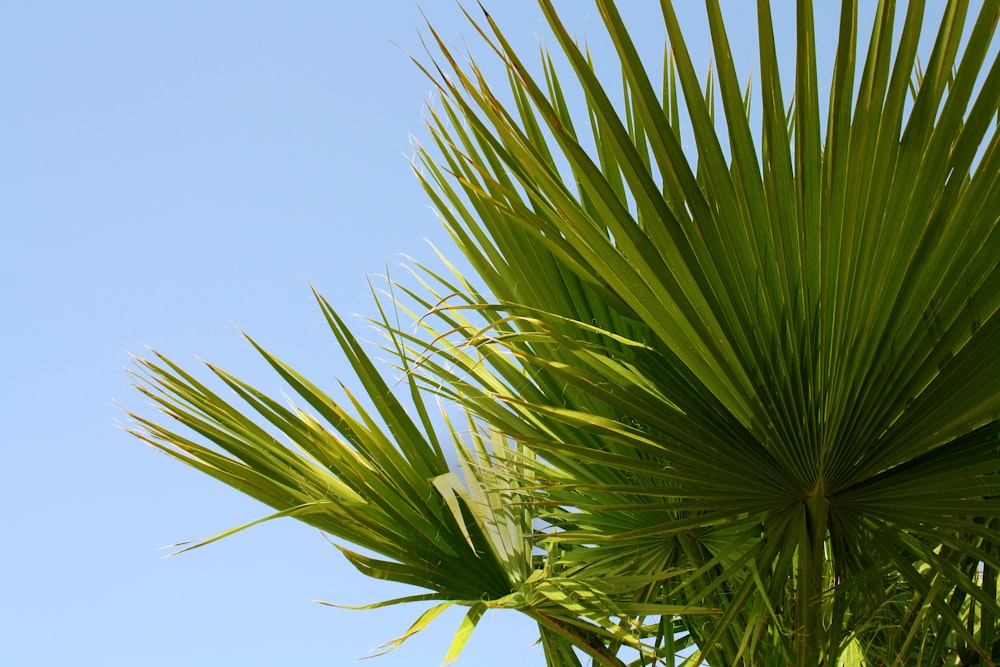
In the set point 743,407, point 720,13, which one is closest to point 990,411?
point 743,407

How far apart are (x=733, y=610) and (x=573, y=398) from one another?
513 millimetres

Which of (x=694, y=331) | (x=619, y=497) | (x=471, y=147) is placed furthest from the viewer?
(x=471, y=147)

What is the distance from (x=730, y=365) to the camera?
4.79 feet

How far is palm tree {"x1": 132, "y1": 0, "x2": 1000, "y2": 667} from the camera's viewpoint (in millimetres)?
1347

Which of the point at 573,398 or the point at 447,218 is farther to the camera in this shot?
the point at 447,218

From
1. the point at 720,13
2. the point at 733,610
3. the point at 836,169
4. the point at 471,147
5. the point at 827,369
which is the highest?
the point at 471,147

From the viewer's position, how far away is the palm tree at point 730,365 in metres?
1.35

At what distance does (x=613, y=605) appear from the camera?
165cm

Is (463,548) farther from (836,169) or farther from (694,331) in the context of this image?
(836,169)

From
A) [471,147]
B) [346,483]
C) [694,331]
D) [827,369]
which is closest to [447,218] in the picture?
[471,147]

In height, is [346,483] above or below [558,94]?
below

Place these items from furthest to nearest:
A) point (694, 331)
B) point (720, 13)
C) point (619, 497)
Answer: point (619, 497) < point (694, 331) < point (720, 13)

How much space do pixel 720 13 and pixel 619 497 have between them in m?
0.93

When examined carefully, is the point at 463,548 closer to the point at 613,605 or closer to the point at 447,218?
the point at 613,605
